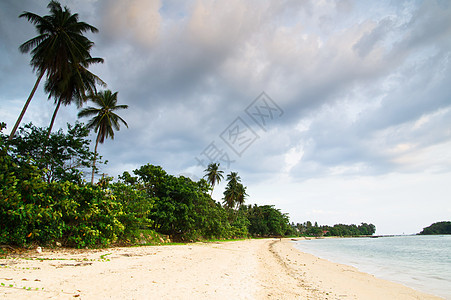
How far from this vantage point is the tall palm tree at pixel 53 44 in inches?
582

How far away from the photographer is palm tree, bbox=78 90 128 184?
79.7ft

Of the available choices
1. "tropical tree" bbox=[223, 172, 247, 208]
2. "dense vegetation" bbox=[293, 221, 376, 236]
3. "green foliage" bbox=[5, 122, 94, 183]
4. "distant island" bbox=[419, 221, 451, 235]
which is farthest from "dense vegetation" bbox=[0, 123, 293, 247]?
"distant island" bbox=[419, 221, 451, 235]

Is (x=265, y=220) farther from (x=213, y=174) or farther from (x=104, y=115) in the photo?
(x=104, y=115)

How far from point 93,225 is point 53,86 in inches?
499

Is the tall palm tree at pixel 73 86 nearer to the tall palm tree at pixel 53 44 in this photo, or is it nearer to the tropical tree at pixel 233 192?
the tall palm tree at pixel 53 44

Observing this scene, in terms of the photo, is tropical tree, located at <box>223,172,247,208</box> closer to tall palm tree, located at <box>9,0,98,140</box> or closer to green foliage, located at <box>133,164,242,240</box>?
green foliage, located at <box>133,164,242,240</box>

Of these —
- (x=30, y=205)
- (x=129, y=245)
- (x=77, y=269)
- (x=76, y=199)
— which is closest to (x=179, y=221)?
(x=129, y=245)

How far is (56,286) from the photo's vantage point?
412 centimetres

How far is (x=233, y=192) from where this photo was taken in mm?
49812

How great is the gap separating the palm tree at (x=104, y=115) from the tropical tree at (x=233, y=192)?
29.6 metres

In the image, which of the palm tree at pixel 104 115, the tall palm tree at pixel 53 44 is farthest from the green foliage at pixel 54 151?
the palm tree at pixel 104 115

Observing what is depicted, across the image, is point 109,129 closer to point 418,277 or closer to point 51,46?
point 51,46

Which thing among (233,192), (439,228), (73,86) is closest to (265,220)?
(233,192)

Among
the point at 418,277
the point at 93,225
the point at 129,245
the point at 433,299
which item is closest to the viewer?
the point at 433,299
